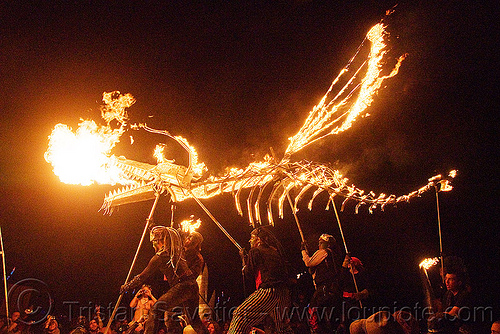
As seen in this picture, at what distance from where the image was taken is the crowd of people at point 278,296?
18.0ft

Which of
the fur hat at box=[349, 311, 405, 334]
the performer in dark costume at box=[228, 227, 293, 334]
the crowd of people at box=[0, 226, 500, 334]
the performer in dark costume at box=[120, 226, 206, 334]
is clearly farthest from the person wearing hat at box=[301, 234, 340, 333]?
the performer in dark costume at box=[120, 226, 206, 334]

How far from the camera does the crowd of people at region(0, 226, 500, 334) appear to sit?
550cm

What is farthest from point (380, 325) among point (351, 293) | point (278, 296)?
point (278, 296)

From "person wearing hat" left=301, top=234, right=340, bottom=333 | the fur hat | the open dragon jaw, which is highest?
the open dragon jaw

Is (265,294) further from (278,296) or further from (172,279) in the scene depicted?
(172,279)

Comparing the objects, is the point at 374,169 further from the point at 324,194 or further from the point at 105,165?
the point at 105,165

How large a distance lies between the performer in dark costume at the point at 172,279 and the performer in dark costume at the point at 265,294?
1.22m

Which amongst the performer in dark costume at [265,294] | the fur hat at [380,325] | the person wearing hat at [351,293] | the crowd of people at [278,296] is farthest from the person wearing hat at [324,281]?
the performer in dark costume at [265,294]

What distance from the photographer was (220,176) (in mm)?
7934

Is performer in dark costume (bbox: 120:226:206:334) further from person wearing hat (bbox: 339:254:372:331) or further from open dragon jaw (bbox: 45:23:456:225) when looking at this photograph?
person wearing hat (bbox: 339:254:372:331)

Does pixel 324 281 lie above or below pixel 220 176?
below

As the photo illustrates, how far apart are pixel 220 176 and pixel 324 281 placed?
3.16 meters

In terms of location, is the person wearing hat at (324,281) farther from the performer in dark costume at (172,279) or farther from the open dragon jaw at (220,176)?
the performer in dark costume at (172,279)

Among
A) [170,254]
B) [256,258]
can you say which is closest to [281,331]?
[256,258]
